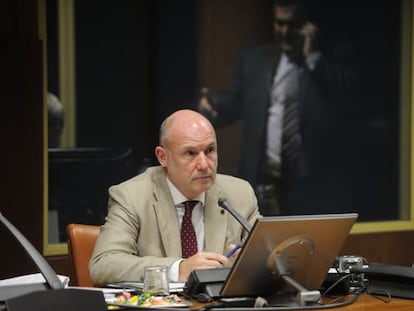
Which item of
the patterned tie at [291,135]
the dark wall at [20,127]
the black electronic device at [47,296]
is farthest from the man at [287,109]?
the black electronic device at [47,296]

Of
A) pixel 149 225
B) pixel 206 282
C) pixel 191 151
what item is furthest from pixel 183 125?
pixel 206 282

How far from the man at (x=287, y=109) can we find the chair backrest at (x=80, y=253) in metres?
1.89

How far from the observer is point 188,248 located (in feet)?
10.6

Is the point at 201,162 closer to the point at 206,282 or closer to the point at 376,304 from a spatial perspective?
the point at 206,282

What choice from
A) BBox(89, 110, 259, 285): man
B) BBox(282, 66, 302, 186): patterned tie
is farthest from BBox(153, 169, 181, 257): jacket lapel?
BBox(282, 66, 302, 186): patterned tie

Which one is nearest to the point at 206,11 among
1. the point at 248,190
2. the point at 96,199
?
the point at 96,199

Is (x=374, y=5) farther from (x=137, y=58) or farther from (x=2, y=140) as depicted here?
(x=2, y=140)

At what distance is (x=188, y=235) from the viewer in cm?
325

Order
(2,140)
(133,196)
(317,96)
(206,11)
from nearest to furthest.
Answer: (133,196)
(2,140)
(206,11)
(317,96)

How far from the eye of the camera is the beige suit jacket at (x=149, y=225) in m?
3.00

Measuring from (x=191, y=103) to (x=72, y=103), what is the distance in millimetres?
723

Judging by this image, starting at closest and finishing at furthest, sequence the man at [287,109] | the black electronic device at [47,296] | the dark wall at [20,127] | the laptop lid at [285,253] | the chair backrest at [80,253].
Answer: the black electronic device at [47,296]
the laptop lid at [285,253]
the chair backrest at [80,253]
the dark wall at [20,127]
the man at [287,109]

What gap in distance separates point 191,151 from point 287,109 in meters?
2.17

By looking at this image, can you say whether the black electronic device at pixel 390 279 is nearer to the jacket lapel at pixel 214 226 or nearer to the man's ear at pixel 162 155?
the jacket lapel at pixel 214 226
